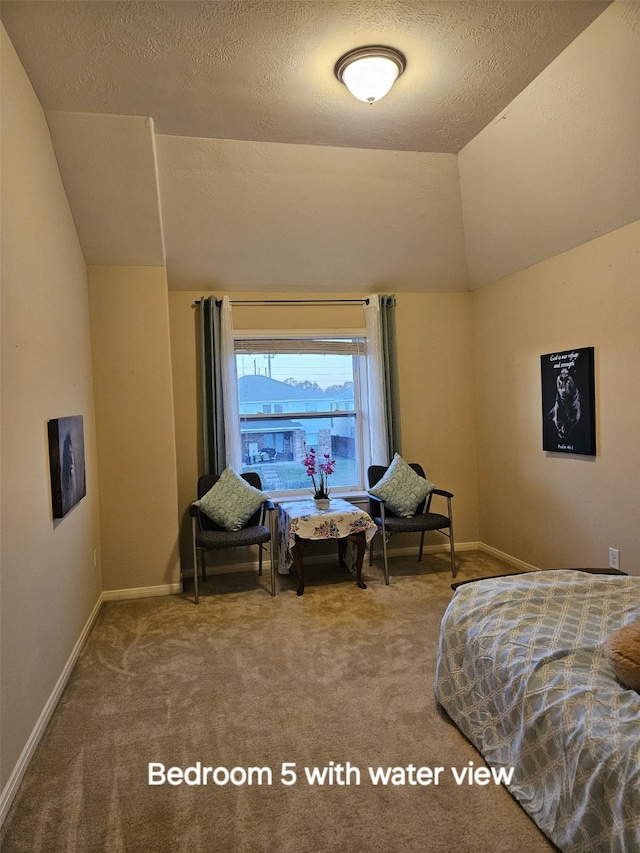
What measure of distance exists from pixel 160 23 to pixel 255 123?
0.86 meters

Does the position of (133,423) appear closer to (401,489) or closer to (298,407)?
(298,407)

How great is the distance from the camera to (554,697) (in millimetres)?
1670

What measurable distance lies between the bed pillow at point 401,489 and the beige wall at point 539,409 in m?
0.82

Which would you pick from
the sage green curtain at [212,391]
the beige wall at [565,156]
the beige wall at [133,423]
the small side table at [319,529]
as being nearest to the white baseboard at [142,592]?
the beige wall at [133,423]

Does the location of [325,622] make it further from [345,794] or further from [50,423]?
[50,423]

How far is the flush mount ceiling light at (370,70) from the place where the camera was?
241 cm

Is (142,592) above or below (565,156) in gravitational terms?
below

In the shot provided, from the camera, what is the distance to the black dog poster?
3.50 meters

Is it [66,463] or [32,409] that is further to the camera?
[66,463]

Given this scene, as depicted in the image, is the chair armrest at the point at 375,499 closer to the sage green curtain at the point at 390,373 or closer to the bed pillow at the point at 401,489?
the bed pillow at the point at 401,489

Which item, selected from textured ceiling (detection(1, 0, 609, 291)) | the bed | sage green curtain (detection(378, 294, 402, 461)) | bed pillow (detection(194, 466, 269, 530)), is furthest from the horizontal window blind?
the bed

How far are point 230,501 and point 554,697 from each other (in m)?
2.79

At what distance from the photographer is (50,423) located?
261cm

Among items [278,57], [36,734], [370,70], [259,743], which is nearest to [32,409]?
[36,734]
